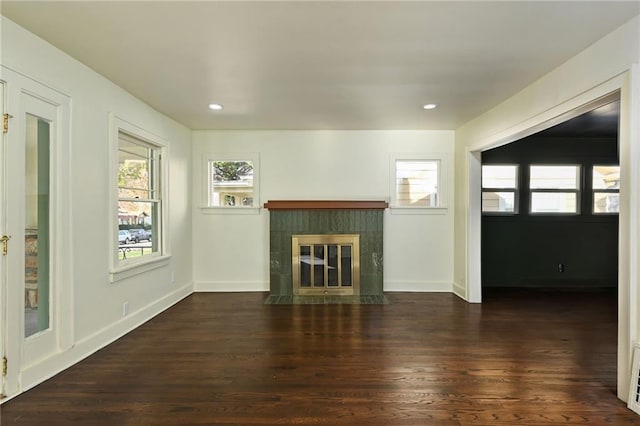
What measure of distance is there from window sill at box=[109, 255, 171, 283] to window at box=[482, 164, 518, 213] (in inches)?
197

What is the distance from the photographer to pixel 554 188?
5.48m

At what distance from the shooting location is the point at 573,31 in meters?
2.25

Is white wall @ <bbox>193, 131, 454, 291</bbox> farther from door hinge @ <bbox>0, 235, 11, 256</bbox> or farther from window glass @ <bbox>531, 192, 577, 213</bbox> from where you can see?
door hinge @ <bbox>0, 235, 11, 256</bbox>

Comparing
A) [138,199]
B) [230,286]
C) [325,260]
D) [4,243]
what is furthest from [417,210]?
[4,243]

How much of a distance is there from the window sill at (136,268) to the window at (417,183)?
3.49 m

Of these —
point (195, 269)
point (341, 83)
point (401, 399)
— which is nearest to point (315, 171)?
point (341, 83)

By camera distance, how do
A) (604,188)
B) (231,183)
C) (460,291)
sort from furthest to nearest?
(604,188) → (231,183) → (460,291)

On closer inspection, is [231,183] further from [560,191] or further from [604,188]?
[604,188]

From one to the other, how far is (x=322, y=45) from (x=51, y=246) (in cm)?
259

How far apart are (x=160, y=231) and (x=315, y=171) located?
2.37 meters

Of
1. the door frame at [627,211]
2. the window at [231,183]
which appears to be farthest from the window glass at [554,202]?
the window at [231,183]

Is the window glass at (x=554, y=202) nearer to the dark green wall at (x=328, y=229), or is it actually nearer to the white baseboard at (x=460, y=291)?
the white baseboard at (x=460, y=291)

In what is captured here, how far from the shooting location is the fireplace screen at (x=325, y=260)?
4945mm

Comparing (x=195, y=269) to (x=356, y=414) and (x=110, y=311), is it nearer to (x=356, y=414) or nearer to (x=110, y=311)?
(x=110, y=311)
